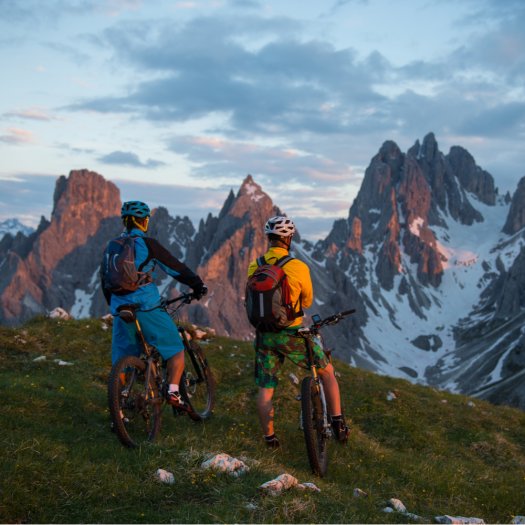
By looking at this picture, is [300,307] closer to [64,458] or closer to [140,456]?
[140,456]

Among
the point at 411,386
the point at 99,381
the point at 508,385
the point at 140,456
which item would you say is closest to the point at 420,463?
the point at 140,456

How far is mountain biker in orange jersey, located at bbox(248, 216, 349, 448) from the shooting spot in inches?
380

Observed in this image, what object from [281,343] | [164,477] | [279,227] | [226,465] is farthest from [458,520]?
[279,227]

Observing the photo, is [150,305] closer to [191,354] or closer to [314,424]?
[191,354]

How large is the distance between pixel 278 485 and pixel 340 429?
3.61 metres

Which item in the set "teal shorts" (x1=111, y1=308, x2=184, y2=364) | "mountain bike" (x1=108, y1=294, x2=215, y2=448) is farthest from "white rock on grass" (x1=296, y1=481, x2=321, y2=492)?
"teal shorts" (x1=111, y1=308, x2=184, y2=364)

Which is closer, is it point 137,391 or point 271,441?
point 137,391

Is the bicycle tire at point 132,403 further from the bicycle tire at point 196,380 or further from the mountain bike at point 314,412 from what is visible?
the mountain bike at point 314,412

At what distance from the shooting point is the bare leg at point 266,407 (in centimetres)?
983

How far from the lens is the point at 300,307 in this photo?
9781mm

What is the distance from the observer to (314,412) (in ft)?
31.5

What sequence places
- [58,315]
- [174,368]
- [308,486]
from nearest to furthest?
[308,486], [174,368], [58,315]

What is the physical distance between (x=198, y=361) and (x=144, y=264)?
2918mm

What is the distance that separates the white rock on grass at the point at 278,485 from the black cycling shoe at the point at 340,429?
3.10 metres
